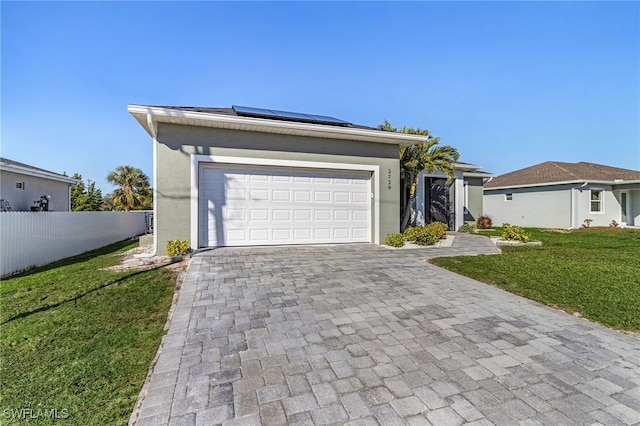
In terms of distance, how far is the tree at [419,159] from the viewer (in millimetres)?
10992

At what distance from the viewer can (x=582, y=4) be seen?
7953 mm

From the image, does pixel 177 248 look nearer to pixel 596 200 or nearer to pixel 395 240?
pixel 395 240

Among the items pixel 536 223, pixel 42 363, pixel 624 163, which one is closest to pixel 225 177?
pixel 42 363

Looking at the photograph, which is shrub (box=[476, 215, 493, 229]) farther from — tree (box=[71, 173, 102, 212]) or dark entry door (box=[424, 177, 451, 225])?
tree (box=[71, 173, 102, 212])

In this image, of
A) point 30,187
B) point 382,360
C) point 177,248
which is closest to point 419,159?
point 177,248

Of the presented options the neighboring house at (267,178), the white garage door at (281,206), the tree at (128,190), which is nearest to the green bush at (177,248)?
the neighboring house at (267,178)

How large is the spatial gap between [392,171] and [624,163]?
26828 millimetres

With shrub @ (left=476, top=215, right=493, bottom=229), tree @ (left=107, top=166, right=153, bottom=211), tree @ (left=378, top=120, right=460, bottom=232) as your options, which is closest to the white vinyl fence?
tree @ (left=107, top=166, right=153, bottom=211)

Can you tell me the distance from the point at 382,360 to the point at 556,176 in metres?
21.2

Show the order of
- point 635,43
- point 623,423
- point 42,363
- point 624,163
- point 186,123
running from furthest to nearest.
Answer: point 624,163 → point 635,43 → point 186,123 → point 42,363 → point 623,423

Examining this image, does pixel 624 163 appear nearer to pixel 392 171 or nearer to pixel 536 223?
pixel 536 223

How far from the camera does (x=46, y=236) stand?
8.05m

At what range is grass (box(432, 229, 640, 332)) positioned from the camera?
4.09m

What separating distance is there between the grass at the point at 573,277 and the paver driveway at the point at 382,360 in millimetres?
494
